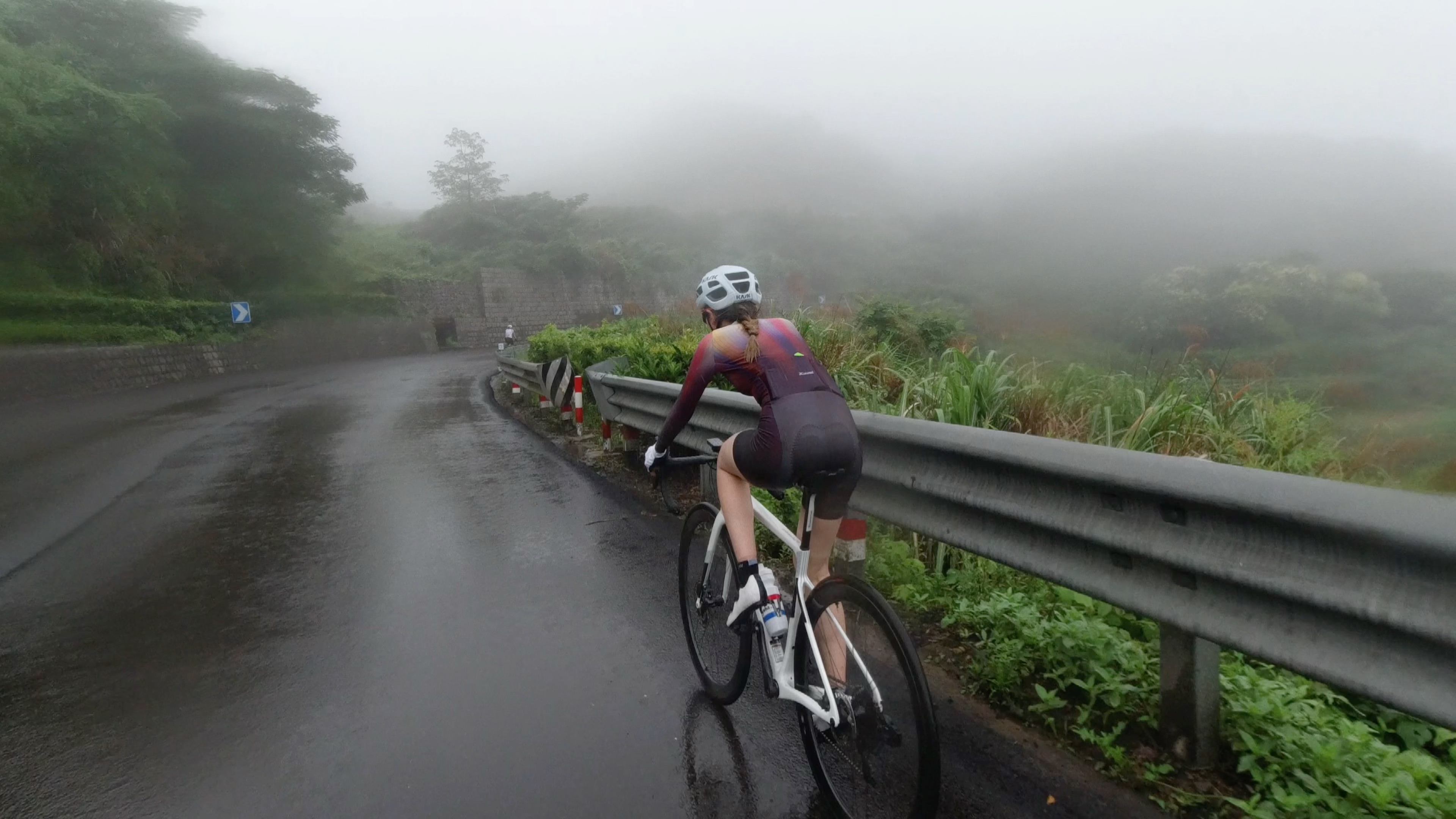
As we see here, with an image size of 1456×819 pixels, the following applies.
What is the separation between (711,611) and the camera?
3457 millimetres

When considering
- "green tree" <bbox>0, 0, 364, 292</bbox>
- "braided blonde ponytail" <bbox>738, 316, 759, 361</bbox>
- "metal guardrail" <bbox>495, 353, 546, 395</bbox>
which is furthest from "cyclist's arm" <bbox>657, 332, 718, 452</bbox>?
"green tree" <bbox>0, 0, 364, 292</bbox>

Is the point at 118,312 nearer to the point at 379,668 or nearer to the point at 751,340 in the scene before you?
the point at 379,668

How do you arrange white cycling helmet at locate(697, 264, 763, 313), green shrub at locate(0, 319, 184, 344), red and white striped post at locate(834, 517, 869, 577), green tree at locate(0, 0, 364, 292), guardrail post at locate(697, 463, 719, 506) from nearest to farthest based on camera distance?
white cycling helmet at locate(697, 264, 763, 313), red and white striped post at locate(834, 517, 869, 577), guardrail post at locate(697, 463, 719, 506), green shrub at locate(0, 319, 184, 344), green tree at locate(0, 0, 364, 292)

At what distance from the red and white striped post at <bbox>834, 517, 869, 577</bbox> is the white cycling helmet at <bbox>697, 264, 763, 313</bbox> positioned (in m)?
1.42

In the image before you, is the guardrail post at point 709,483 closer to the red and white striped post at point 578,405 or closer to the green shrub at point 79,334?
the red and white striped post at point 578,405

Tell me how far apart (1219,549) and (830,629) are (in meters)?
1.13

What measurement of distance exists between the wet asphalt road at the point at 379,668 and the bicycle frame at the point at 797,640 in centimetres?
35

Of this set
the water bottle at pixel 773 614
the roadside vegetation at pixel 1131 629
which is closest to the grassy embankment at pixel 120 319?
the roadside vegetation at pixel 1131 629

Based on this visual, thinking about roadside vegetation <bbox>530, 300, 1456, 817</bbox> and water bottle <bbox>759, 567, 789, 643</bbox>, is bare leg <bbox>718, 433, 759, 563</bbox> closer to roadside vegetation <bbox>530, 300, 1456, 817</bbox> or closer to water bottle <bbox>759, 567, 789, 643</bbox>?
water bottle <bbox>759, 567, 789, 643</bbox>

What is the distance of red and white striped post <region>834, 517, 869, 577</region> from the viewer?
3.94 metres

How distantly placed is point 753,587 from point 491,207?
258 feet

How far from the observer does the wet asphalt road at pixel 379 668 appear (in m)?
2.75

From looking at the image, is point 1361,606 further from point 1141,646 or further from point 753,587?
point 753,587

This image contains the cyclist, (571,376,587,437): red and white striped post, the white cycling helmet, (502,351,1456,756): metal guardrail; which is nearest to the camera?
(502,351,1456,756): metal guardrail
